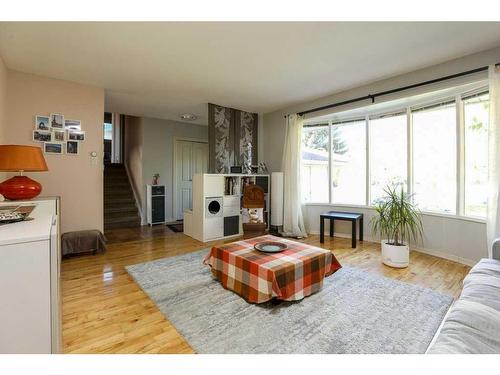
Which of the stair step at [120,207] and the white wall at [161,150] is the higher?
the white wall at [161,150]

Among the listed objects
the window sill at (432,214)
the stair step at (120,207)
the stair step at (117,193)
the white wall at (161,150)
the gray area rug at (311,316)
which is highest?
the white wall at (161,150)

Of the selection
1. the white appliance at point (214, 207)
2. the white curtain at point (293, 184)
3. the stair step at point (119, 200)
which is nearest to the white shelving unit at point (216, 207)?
the white appliance at point (214, 207)

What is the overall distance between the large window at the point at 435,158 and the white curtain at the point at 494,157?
0.66 m

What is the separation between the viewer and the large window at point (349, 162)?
13.5 ft

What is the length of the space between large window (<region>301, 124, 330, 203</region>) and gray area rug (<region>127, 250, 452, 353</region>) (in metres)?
2.25

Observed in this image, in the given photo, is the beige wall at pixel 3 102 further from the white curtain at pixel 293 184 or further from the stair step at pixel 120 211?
the white curtain at pixel 293 184

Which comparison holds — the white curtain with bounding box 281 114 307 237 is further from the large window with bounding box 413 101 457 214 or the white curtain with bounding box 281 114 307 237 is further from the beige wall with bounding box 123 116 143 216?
the beige wall with bounding box 123 116 143 216

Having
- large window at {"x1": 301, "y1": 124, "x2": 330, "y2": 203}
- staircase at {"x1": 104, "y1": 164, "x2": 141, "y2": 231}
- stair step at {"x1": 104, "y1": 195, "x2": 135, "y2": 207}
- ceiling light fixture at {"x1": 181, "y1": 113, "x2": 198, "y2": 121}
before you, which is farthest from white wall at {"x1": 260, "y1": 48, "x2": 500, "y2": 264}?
stair step at {"x1": 104, "y1": 195, "x2": 135, "y2": 207}

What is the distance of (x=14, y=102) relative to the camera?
2.99 metres

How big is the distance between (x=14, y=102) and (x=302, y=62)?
144 inches

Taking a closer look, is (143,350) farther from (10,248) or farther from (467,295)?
(467,295)

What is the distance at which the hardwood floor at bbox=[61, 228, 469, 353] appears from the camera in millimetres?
1530

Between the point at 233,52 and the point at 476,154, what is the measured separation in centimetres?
320
